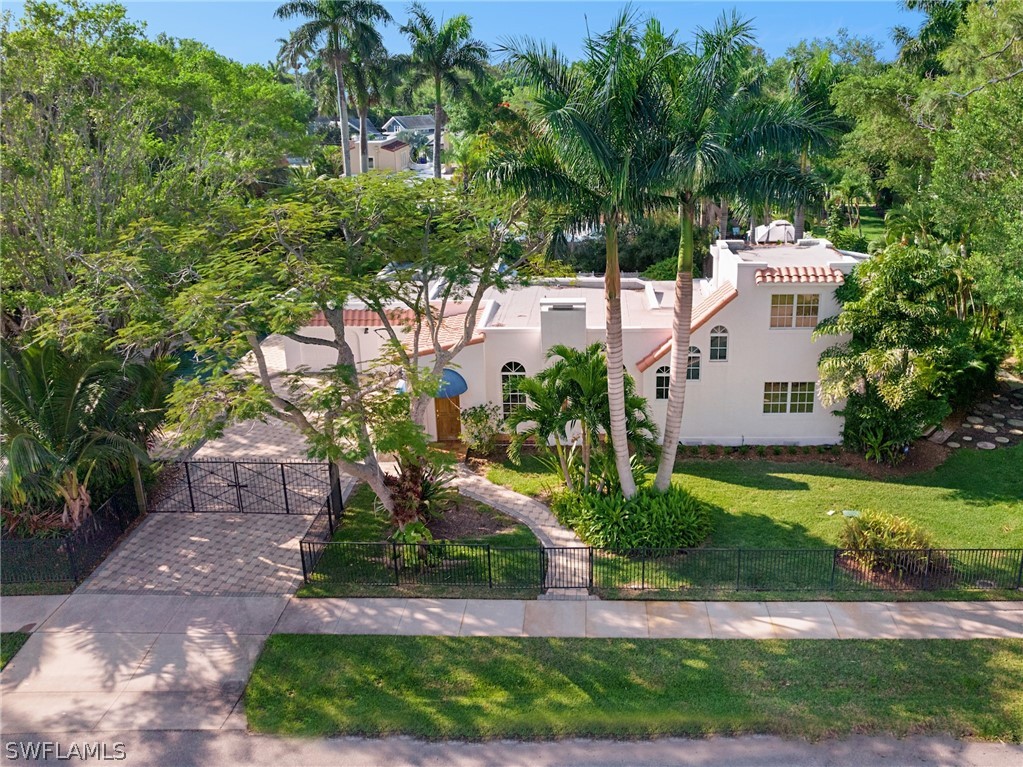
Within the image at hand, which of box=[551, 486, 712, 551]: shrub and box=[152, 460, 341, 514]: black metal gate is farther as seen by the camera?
box=[152, 460, 341, 514]: black metal gate

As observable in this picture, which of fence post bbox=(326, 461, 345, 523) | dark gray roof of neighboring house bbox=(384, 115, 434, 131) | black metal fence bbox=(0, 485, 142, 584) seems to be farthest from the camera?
dark gray roof of neighboring house bbox=(384, 115, 434, 131)

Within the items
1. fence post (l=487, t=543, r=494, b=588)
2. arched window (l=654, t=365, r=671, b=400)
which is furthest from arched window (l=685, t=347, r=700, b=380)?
fence post (l=487, t=543, r=494, b=588)

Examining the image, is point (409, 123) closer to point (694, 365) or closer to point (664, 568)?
point (694, 365)

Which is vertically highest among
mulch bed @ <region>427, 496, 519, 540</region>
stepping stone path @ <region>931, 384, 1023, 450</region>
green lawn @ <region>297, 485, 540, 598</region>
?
stepping stone path @ <region>931, 384, 1023, 450</region>

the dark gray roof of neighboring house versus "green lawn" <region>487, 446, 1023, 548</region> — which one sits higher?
the dark gray roof of neighboring house

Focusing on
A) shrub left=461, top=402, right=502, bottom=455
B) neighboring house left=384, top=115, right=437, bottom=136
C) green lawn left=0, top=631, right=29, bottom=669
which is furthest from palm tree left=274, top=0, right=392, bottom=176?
neighboring house left=384, top=115, right=437, bottom=136

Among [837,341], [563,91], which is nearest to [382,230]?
[563,91]

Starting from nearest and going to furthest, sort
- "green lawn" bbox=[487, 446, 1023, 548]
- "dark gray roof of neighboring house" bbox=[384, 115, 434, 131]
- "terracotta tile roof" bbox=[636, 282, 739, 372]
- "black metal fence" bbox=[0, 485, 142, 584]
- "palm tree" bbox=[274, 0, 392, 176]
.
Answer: "black metal fence" bbox=[0, 485, 142, 584]
"green lawn" bbox=[487, 446, 1023, 548]
"terracotta tile roof" bbox=[636, 282, 739, 372]
"palm tree" bbox=[274, 0, 392, 176]
"dark gray roof of neighboring house" bbox=[384, 115, 434, 131]

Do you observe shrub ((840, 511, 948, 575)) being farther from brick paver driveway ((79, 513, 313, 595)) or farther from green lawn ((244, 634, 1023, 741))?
brick paver driveway ((79, 513, 313, 595))
